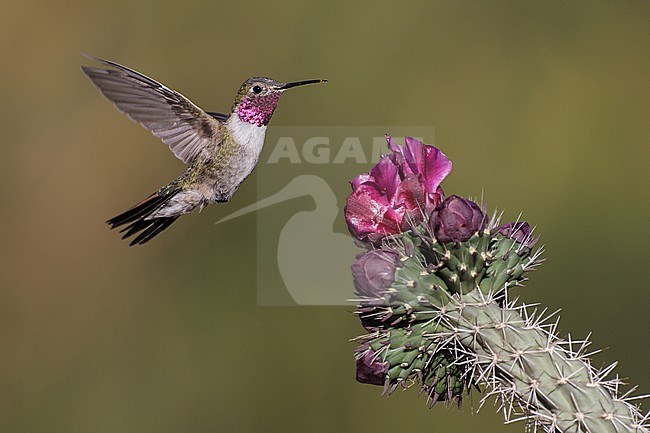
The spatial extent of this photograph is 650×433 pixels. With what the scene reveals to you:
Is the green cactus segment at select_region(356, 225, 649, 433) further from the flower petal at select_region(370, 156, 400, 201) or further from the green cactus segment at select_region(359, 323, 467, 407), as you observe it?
the flower petal at select_region(370, 156, 400, 201)

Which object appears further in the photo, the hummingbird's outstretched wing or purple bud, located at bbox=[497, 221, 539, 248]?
the hummingbird's outstretched wing

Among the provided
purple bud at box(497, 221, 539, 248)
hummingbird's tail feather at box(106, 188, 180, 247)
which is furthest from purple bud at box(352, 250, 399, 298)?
hummingbird's tail feather at box(106, 188, 180, 247)

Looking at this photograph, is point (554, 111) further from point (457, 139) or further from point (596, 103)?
point (457, 139)

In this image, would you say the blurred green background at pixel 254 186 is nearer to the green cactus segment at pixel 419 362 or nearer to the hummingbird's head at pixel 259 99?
the hummingbird's head at pixel 259 99

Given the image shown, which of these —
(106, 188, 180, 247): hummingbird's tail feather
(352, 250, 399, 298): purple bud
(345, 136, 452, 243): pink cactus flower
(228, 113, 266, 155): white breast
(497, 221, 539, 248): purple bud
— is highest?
(228, 113, 266, 155): white breast

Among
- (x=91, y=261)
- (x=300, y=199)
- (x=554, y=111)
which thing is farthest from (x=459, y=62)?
(x=91, y=261)

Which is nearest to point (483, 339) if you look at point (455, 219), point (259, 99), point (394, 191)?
point (455, 219)
